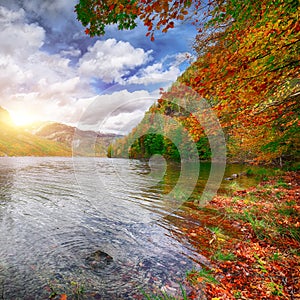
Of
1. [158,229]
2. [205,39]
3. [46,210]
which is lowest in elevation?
[46,210]

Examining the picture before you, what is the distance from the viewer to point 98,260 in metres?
5.43

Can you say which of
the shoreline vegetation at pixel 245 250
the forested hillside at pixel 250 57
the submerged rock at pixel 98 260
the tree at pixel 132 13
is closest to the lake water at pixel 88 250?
the submerged rock at pixel 98 260

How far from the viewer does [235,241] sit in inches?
253

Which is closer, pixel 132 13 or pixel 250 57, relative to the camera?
pixel 132 13

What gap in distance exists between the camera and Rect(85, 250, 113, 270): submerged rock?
16.9 feet

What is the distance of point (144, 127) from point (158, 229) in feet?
220

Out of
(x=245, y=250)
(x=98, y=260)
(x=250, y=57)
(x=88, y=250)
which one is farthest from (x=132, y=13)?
(x=245, y=250)

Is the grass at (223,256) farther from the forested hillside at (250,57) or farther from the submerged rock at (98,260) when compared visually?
the forested hillside at (250,57)

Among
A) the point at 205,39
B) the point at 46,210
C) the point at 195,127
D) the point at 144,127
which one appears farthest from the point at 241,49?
the point at 144,127

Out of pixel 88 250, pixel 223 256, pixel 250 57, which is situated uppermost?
pixel 250 57

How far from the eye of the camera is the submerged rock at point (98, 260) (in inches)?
203

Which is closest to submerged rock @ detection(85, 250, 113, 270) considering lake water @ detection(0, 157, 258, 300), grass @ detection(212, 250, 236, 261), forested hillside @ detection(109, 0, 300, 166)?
lake water @ detection(0, 157, 258, 300)

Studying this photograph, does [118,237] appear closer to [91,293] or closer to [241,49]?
[91,293]

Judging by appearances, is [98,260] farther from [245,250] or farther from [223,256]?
[245,250]
